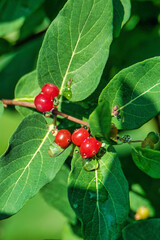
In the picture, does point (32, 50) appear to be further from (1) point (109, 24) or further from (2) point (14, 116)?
(1) point (109, 24)

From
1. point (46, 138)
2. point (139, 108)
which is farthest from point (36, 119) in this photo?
point (139, 108)

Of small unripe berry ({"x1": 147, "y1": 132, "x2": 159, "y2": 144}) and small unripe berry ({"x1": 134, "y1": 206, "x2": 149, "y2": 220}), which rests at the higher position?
small unripe berry ({"x1": 147, "y1": 132, "x2": 159, "y2": 144})

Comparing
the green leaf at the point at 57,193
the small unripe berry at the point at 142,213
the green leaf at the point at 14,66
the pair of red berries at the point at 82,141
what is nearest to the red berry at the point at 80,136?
the pair of red berries at the point at 82,141

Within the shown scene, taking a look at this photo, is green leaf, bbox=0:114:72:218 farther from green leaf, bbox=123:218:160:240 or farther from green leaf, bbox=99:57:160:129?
green leaf, bbox=123:218:160:240

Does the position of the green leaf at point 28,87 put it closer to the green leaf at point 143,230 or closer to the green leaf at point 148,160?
the green leaf at point 148,160

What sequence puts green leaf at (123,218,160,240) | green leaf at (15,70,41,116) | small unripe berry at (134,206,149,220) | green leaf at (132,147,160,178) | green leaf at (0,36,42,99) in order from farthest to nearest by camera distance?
green leaf at (0,36,42,99) < small unripe berry at (134,206,149,220) < green leaf at (15,70,41,116) < green leaf at (123,218,160,240) < green leaf at (132,147,160,178)

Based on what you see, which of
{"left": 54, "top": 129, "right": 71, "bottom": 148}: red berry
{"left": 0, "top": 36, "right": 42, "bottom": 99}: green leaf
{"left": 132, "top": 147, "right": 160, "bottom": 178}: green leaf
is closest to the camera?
{"left": 132, "top": 147, "right": 160, "bottom": 178}: green leaf

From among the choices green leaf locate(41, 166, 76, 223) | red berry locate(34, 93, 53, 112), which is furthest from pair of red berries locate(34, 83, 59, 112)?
green leaf locate(41, 166, 76, 223)
